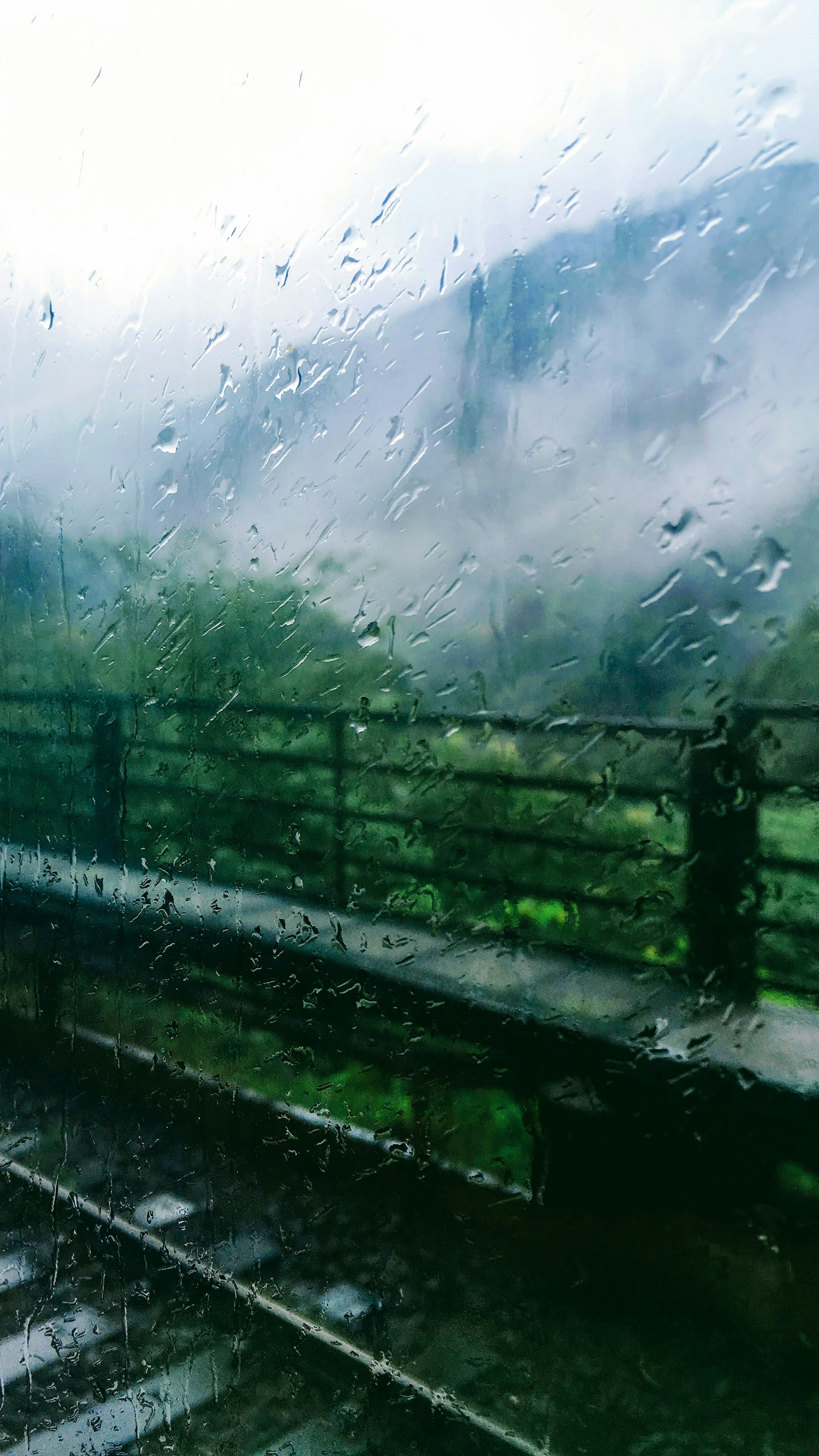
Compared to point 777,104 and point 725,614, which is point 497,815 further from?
point 777,104

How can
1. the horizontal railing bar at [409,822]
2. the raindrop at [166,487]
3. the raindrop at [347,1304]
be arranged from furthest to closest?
1. the raindrop at [166,487]
2. the raindrop at [347,1304]
3. the horizontal railing bar at [409,822]

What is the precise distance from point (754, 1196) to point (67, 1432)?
4.19 feet

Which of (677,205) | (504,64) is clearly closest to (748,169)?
(677,205)

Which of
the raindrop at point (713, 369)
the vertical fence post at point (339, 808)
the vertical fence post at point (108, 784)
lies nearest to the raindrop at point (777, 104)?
the raindrop at point (713, 369)

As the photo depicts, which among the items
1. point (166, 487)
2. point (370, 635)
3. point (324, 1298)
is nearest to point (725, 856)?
point (370, 635)

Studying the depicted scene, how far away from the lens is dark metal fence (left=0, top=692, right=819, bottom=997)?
0.85 metres

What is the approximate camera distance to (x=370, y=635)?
45.8 inches

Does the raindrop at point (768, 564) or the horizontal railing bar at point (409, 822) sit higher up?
the raindrop at point (768, 564)

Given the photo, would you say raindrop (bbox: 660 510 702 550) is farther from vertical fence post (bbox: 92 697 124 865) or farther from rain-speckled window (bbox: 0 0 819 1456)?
vertical fence post (bbox: 92 697 124 865)

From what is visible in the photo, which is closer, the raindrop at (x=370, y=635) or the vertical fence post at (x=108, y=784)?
the raindrop at (x=370, y=635)

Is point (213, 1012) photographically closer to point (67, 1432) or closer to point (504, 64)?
point (67, 1432)

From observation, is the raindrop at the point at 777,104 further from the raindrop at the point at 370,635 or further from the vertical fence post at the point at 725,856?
the raindrop at the point at 370,635

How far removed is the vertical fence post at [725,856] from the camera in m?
0.86

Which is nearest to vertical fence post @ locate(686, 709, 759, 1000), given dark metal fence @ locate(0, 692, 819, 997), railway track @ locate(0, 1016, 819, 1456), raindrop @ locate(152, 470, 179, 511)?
dark metal fence @ locate(0, 692, 819, 997)
